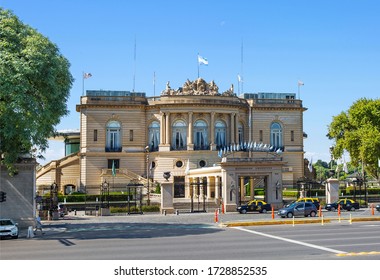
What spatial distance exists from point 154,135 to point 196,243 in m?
52.0

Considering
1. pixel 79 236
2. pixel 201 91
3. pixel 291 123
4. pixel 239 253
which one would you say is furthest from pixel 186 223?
pixel 291 123

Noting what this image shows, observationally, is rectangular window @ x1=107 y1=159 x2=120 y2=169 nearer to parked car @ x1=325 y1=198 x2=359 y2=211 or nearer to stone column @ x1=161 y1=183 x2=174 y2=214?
stone column @ x1=161 y1=183 x2=174 y2=214

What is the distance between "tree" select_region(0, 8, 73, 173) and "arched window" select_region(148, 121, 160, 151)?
3820cm

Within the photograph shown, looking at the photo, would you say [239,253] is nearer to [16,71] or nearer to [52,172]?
[16,71]

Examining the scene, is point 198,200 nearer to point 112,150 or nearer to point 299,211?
point 299,211

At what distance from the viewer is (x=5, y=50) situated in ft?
117

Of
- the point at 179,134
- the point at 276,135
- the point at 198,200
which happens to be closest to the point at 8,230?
the point at 198,200

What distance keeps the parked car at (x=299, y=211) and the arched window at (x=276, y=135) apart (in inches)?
1439

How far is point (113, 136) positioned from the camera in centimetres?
7756

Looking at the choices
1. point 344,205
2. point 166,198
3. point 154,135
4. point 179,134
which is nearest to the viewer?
point 166,198

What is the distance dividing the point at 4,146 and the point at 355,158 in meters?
56.5

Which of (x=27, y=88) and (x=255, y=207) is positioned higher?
(x=27, y=88)

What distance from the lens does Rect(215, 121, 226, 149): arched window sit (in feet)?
256

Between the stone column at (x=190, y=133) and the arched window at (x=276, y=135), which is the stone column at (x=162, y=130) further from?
the arched window at (x=276, y=135)
